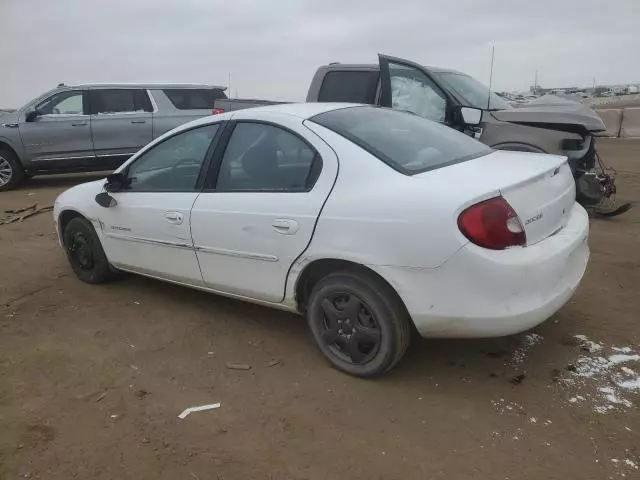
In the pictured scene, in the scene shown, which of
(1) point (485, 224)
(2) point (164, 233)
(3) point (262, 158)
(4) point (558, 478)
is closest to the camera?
(4) point (558, 478)

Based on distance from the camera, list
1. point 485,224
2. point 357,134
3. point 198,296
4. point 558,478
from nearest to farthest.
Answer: point 558,478, point 485,224, point 357,134, point 198,296

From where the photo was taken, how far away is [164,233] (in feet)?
13.1

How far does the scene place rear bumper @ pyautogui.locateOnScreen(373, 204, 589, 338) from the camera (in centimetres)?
272

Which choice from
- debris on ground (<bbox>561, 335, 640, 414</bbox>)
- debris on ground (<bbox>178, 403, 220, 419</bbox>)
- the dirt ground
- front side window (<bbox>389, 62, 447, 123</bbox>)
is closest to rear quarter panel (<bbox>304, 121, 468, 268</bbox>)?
the dirt ground

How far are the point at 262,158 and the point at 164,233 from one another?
945 mm

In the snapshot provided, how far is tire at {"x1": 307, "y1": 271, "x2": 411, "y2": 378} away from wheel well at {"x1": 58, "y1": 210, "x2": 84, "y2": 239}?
2.66 meters

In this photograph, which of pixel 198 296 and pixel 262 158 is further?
pixel 198 296

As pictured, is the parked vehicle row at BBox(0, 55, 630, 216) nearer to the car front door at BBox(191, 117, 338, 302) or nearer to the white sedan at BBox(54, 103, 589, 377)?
the white sedan at BBox(54, 103, 589, 377)

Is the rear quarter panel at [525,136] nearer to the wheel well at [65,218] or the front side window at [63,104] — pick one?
the wheel well at [65,218]

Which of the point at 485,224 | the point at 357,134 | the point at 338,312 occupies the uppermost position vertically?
the point at 357,134

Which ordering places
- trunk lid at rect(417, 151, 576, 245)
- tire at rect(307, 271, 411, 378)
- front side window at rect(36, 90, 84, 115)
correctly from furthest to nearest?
front side window at rect(36, 90, 84, 115) → tire at rect(307, 271, 411, 378) → trunk lid at rect(417, 151, 576, 245)

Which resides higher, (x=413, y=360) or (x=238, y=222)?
(x=238, y=222)

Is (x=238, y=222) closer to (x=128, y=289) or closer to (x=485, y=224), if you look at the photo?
(x=485, y=224)

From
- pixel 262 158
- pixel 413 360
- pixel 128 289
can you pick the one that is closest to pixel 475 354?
pixel 413 360
